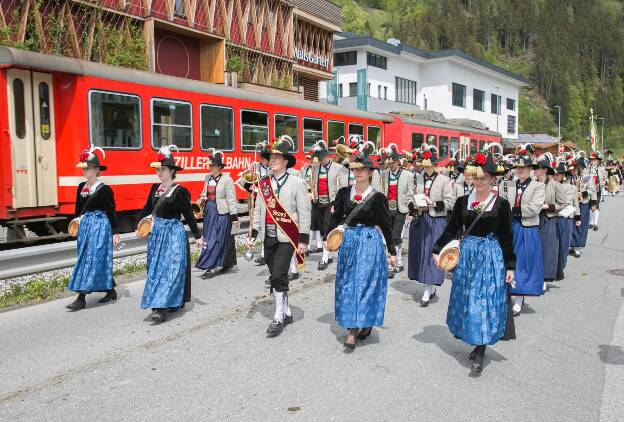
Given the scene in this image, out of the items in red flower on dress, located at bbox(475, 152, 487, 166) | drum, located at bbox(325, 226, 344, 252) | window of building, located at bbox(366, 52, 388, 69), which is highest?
window of building, located at bbox(366, 52, 388, 69)

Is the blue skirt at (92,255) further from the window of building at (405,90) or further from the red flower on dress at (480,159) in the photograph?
the window of building at (405,90)

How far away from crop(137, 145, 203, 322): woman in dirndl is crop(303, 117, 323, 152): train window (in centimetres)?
925

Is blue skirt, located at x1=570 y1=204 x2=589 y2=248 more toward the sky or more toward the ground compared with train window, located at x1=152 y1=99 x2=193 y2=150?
more toward the ground

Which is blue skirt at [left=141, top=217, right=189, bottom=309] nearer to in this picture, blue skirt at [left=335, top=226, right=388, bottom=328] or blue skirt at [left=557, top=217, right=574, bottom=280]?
blue skirt at [left=335, top=226, right=388, bottom=328]

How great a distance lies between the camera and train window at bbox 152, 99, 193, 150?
434 inches

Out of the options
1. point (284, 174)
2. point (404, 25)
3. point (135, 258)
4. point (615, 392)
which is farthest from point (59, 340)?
point (404, 25)

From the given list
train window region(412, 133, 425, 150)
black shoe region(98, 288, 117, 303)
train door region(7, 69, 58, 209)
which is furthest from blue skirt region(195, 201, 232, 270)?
train window region(412, 133, 425, 150)

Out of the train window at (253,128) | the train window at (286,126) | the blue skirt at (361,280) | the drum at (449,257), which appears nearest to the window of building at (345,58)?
the train window at (286,126)

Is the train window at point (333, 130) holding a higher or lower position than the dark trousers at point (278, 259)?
higher

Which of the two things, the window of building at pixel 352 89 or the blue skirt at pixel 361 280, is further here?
the window of building at pixel 352 89

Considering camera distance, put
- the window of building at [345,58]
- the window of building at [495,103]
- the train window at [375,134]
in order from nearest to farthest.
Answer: the train window at [375,134] → the window of building at [345,58] → the window of building at [495,103]

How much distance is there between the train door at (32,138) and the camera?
30.0 feet

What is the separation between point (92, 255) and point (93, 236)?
215mm

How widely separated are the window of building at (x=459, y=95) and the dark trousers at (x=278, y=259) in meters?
45.2
